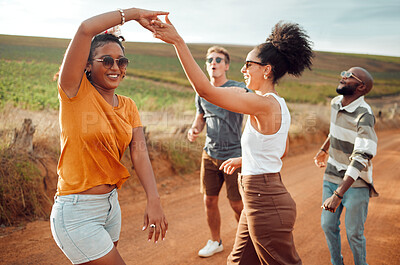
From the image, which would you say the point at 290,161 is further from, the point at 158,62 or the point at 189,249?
the point at 158,62

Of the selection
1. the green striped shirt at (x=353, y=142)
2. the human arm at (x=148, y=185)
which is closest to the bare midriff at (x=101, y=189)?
the human arm at (x=148, y=185)

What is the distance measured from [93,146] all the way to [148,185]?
0.48 meters

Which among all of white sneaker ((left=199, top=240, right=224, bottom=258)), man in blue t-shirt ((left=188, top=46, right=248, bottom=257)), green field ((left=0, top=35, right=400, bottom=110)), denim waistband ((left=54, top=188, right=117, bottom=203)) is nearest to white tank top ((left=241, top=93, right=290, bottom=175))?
green field ((left=0, top=35, right=400, bottom=110))

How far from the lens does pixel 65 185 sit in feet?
6.72

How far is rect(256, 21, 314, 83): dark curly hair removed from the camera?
2.57m

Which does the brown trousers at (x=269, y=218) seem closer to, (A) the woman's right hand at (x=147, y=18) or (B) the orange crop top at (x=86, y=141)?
(B) the orange crop top at (x=86, y=141)

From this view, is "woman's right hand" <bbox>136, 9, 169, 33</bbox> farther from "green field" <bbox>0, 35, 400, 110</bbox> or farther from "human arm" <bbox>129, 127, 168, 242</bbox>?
"human arm" <bbox>129, 127, 168, 242</bbox>

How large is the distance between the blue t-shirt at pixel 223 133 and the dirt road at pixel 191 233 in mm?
1338

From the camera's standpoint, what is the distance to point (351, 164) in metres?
3.24

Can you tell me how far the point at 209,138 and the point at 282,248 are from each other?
7.07ft

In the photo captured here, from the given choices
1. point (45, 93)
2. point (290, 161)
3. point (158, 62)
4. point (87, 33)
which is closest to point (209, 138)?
point (87, 33)

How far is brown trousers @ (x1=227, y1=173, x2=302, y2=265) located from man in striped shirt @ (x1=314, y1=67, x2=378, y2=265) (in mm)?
971

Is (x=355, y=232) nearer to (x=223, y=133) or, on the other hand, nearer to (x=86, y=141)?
(x=223, y=133)

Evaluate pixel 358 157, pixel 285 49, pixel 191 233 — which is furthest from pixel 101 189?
pixel 191 233
